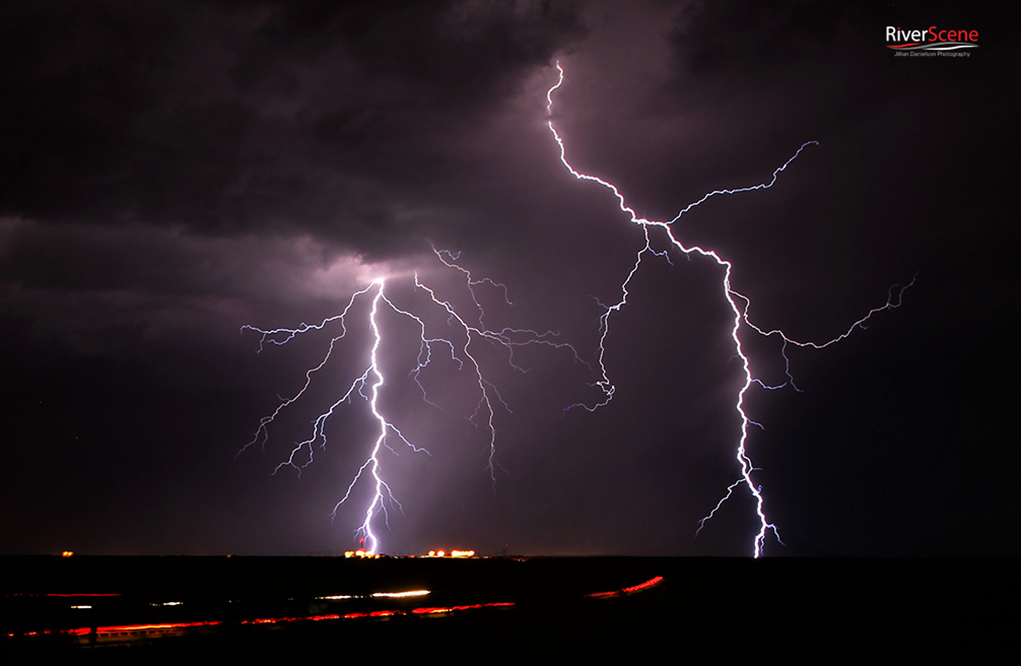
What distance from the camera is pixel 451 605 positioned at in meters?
15.2

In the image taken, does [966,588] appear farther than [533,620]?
Yes

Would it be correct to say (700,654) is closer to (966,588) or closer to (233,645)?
(233,645)

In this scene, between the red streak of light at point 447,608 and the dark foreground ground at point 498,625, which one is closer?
the dark foreground ground at point 498,625

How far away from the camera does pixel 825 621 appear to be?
13.3 metres

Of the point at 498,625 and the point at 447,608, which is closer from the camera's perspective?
the point at 498,625

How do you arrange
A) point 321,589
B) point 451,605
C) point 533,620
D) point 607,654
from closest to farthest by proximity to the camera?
point 607,654 → point 533,620 → point 451,605 → point 321,589

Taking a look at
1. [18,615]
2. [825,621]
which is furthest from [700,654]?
[18,615]

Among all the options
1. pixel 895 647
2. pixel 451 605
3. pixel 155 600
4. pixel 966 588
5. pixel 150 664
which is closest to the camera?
pixel 150 664

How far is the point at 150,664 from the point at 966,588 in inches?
933

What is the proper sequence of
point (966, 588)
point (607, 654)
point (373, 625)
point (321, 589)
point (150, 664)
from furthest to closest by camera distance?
point (966, 588), point (321, 589), point (373, 625), point (607, 654), point (150, 664)

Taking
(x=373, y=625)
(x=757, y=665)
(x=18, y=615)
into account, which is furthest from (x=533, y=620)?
(x=18, y=615)

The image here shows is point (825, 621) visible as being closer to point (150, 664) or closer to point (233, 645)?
point (233, 645)

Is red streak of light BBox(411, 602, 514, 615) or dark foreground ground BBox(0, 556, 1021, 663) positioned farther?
red streak of light BBox(411, 602, 514, 615)

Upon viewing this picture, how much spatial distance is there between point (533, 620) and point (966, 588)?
17237 mm
